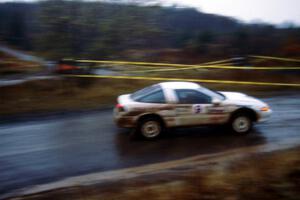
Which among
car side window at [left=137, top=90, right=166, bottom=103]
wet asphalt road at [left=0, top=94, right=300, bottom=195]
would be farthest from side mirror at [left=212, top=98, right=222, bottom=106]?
car side window at [left=137, top=90, right=166, bottom=103]

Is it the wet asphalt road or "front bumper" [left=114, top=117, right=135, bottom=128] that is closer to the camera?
the wet asphalt road

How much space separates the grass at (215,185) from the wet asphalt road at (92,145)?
3.19 ft

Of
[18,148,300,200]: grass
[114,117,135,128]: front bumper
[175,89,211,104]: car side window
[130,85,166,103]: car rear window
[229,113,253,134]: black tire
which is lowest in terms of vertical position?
[18,148,300,200]: grass

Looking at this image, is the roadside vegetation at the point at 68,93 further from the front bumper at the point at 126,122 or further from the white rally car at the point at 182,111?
the white rally car at the point at 182,111

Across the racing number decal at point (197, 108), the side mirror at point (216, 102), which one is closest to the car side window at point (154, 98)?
the racing number decal at point (197, 108)

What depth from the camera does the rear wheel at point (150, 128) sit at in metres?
9.48

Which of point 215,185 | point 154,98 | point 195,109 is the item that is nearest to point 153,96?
point 154,98

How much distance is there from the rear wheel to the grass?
2.22 metres

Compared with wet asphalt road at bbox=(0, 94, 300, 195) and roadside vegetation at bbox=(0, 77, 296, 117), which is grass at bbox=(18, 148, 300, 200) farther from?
roadside vegetation at bbox=(0, 77, 296, 117)

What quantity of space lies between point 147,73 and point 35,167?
11638 mm

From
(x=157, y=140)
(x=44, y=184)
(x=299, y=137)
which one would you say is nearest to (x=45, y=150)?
(x=44, y=184)

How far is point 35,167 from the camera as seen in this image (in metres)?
8.03

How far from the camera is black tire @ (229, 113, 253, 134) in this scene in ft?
31.6

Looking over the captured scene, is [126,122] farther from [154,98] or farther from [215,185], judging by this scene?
[215,185]
